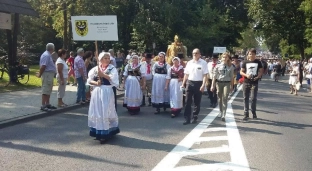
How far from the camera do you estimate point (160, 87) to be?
42.2ft

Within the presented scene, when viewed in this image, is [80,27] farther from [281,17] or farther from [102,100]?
[281,17]

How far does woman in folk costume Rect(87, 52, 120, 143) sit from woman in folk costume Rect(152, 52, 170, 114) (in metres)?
4.43

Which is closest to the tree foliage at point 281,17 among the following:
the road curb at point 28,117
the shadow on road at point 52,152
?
the road curb at point 28,117

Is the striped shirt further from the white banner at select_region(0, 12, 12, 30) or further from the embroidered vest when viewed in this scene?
the white banner at select_region(0, 12, 12, 30)

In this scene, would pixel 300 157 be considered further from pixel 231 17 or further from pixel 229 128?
pixel 231 17

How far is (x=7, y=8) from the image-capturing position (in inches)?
676

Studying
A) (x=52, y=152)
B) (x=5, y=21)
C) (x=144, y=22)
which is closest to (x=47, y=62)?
(x=52, y=152)

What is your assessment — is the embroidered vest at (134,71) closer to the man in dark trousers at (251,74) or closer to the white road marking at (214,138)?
the man in dark trousers at (251,74)

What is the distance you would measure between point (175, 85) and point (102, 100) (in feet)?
13.8

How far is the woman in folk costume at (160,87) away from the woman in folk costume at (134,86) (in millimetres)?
440

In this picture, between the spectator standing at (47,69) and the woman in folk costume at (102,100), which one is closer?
the woman in folk costume at (102,100)

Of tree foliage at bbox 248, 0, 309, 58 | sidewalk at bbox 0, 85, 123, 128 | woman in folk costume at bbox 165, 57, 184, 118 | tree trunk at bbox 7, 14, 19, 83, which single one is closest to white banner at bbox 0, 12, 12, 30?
tree trunk at bbox 7, 14, 19, 83

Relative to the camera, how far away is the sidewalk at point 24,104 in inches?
439

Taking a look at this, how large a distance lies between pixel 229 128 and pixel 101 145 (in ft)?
11.8
